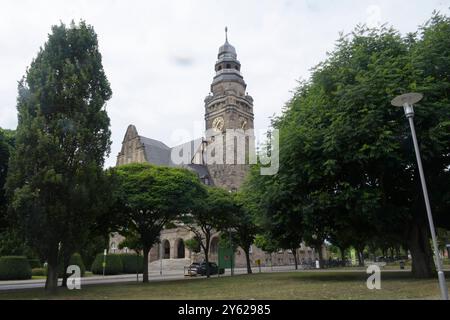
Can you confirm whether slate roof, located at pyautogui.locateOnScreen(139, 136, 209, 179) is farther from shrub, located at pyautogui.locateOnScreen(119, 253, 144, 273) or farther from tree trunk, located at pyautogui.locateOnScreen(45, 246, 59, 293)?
tree trunk, located at pyautogui.locateOnScreen(45, 246, 59, 293)

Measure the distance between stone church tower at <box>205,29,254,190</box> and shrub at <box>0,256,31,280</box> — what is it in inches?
1395

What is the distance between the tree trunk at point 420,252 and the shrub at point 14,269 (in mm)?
34757

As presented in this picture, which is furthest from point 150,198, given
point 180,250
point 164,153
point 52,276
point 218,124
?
point 164,153

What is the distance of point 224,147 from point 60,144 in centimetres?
5405

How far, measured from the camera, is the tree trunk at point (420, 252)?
69.4 ft

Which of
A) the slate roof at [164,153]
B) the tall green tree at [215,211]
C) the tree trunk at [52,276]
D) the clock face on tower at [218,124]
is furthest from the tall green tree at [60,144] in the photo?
the clock face on tower at [218,124]

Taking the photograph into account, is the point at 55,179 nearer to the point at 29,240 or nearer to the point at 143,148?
the point at 29,240

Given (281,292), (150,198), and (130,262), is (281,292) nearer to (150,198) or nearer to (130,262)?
(150,198)

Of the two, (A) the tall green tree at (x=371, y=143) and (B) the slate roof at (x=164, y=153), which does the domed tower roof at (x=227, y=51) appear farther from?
(A) the tall green tree at (x=371, y=143)

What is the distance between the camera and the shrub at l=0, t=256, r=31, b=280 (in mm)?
38281

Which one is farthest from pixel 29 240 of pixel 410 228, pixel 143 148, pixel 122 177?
pixel 143 148

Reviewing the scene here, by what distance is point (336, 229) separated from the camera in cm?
2247

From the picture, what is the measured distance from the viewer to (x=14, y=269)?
3853 cm

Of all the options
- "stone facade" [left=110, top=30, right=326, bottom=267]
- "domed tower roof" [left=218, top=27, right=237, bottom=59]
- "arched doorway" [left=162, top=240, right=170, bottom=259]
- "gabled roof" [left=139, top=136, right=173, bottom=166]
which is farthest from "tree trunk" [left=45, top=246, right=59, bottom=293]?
"domed tower roof" [left=218, top=27, right=237, bottom=59]
